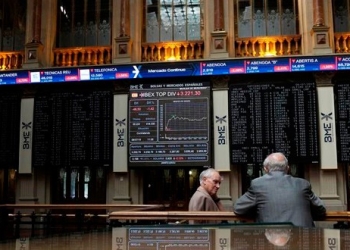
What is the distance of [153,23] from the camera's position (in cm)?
1466

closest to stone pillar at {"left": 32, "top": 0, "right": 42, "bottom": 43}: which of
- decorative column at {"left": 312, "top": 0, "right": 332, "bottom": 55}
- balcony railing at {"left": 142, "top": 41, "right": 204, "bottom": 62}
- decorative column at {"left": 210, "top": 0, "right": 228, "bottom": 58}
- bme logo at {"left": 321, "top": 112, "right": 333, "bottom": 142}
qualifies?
balcony railing at {"left": 142, "top": 41, "right": 204, "bottom": 62}

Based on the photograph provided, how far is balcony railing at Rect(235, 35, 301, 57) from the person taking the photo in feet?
44.8

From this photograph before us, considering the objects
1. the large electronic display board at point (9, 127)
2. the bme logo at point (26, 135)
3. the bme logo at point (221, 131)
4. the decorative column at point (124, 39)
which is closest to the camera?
the bme logo at point (221, 131)

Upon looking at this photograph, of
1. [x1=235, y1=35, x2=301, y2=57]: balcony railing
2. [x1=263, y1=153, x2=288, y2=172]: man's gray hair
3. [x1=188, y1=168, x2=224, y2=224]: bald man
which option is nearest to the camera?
[x1=263, y1=153, x2=288, y2=172]: man's gray hair

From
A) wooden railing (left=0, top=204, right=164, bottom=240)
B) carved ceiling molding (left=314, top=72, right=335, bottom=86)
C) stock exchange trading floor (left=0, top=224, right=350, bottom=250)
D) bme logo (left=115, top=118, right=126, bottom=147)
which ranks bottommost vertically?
wooden railing (left=0, top=204, right=164, bottom=240)

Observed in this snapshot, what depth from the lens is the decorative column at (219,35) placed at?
13.5 m

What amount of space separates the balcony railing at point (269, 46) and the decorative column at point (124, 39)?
3.26 meters

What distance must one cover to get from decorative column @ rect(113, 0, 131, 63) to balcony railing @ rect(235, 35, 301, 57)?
3.26 meters

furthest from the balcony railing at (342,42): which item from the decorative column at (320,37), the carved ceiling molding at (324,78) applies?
the carved ceiling molding at (324,78)

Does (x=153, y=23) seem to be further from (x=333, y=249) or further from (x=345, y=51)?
(x=333, y=249)

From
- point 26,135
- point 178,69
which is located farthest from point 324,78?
point 26,135

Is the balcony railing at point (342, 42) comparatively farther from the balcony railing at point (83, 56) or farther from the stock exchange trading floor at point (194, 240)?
the stock exchange trading floor at point (194, 240)

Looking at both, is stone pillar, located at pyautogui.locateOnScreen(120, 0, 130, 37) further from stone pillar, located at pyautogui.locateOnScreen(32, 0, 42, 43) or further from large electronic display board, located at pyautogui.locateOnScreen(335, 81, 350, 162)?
large electronic display board, located at pyautogui.locateOnScreen(335, 81, 350, 162)

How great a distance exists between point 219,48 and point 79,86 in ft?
14.4
